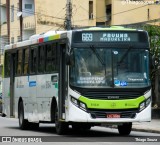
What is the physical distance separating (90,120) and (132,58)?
2355 millimetres

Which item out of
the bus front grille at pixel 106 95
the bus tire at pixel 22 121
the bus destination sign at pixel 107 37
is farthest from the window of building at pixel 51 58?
the bus tire at pixel 22 121

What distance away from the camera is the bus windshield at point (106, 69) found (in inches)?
806

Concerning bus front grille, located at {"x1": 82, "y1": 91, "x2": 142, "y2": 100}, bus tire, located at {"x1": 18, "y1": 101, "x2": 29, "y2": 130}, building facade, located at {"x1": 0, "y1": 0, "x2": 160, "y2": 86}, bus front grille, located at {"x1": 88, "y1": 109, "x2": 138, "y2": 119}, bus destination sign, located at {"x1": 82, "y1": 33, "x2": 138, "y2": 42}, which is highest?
building facade, located at {"x1": 0, "y1": 0, "x2": 160, "y2": 86}

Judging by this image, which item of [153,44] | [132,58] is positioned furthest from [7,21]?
[132,58]

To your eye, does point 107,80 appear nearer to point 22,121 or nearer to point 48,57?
point 48,57

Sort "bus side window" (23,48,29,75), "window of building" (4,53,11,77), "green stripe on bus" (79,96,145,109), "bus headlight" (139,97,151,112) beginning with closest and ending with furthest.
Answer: "green stripe on bus" (79,96,145,109) < "bus headlight" (139,97,151,112) < "bus side window" (23,48,29,75) < "window of building" (4,53,11,77)

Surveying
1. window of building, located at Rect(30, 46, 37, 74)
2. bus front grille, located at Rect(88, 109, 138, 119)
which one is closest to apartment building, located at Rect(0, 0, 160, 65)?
window of building, located at Rect(30, 46, 37, 74)

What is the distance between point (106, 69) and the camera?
20.5 metres

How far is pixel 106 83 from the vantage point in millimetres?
20469

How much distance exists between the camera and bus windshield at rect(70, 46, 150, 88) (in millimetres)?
20469

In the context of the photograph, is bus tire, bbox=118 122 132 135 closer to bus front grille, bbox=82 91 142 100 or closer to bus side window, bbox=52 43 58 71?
bus front grille, bbox=82 91 142 100

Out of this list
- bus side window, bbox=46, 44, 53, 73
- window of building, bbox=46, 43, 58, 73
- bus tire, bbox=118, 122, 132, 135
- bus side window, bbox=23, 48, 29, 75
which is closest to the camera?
bus tire, bbox=118, 122, 132, 135

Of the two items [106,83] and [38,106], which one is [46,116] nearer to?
[38,106]

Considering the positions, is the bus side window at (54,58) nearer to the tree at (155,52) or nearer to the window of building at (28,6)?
the tree at (155,52)
